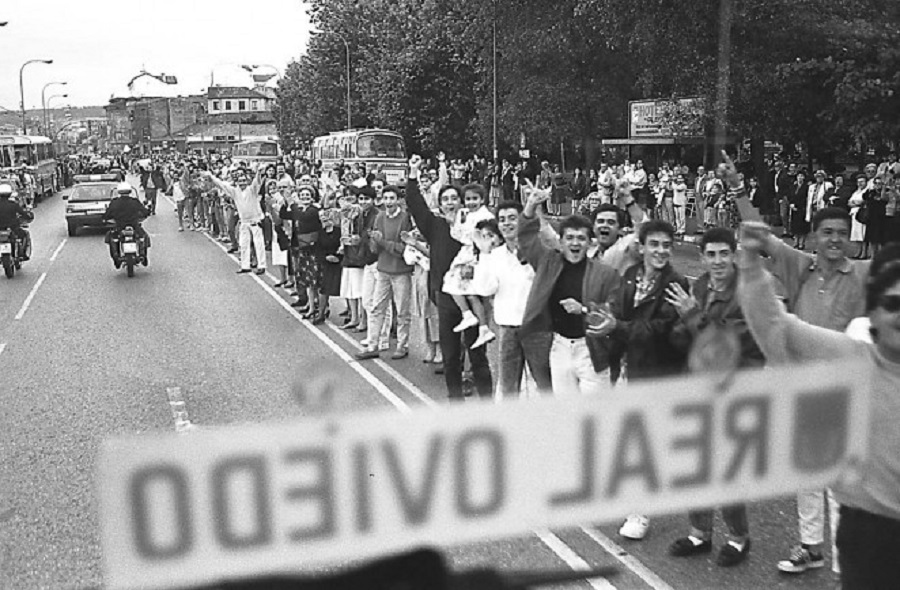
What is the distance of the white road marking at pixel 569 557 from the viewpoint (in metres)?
5.06

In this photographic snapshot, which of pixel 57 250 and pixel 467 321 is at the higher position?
pixel 467 321

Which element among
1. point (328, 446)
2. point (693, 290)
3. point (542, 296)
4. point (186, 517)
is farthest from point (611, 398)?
point (542, 296)

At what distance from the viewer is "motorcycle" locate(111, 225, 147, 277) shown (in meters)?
18.0

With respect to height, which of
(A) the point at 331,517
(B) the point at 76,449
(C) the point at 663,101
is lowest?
(B) the point at 76,449

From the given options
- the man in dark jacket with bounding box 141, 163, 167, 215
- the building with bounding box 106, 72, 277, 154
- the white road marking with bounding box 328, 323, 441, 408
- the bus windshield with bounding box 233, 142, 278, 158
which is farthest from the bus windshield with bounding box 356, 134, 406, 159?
the building with bounding box 106, 72, 277, 154

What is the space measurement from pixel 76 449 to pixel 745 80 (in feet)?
55.2

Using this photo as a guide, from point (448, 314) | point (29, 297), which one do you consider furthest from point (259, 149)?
point (448, 314)

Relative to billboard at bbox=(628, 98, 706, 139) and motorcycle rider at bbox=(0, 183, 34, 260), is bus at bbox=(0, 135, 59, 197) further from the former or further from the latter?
billboard at bbox=(628, 98, 706, 139)

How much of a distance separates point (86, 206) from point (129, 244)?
972cm

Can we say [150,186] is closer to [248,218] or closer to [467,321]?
[248,218]

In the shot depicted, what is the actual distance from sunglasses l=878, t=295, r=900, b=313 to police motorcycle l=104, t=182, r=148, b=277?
16.0 m

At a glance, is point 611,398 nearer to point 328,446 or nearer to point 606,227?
point 328,446

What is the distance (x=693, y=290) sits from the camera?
5.79 meters

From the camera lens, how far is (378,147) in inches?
1560
